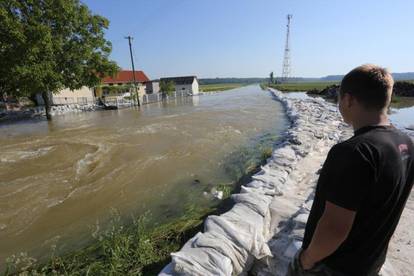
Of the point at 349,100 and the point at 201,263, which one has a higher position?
the point at 349,100

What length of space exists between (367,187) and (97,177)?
563 cm

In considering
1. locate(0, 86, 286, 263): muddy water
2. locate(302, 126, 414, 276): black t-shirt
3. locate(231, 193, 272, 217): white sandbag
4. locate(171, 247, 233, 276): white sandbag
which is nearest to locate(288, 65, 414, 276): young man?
locate(302, 126, 414, 276): black t-shirt

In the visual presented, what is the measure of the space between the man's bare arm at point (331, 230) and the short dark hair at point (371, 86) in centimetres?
43

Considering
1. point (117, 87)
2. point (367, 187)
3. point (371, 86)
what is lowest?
point (117, 87)

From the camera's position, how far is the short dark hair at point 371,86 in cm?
111

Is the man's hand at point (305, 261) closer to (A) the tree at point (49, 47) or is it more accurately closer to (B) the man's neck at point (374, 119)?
(B) the man's neck at point (374, 119)

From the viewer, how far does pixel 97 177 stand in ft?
19.2

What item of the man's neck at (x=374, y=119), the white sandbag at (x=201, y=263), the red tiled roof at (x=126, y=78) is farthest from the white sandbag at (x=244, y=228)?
the red tiled roof at (x=126, y=78)

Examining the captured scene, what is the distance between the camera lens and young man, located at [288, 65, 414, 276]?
3.40 feet

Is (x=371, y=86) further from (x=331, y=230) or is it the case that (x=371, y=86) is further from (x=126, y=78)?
(x=126, y=78)

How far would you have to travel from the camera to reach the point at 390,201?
1.15 meters

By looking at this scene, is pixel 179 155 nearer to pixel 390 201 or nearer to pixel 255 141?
pixel 255 141

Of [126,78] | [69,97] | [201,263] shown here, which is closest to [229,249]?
[201,263]

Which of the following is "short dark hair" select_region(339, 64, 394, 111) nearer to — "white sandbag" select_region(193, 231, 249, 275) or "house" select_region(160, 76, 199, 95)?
"white sandbag" select_region(193, 231, 249, 275)
